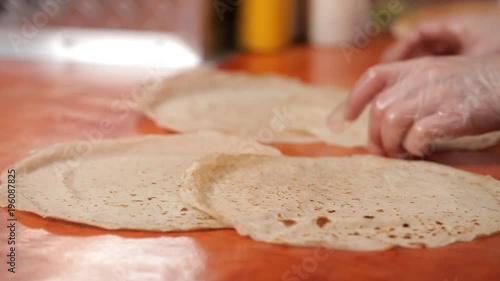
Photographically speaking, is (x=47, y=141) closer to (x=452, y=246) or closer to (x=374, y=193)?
(x=374, y=193)

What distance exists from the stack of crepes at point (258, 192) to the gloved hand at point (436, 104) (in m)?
0.05

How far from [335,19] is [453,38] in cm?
83

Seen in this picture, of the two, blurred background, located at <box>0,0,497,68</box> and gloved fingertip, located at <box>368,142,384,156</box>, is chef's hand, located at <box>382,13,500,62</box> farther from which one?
blurred background, located at <box>0,0,497,68</box>

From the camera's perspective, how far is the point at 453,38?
150cm

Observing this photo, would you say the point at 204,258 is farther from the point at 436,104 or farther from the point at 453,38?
the point at 453,38

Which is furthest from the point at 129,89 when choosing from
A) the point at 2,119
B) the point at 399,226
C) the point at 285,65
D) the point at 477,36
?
the point at 399,226

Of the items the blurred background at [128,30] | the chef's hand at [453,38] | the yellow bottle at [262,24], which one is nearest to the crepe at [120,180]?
the chef's hand at [453,38]

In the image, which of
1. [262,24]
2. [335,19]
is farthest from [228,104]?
[335,19]

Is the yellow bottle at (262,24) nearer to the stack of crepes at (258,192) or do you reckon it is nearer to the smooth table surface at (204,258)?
the stack of crepes at (258,192)

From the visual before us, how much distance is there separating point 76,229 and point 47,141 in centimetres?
43

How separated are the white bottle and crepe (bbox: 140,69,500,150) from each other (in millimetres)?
716

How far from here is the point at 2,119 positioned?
1.29 m

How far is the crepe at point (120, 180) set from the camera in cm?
78

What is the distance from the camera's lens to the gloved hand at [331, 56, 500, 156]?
98cm
